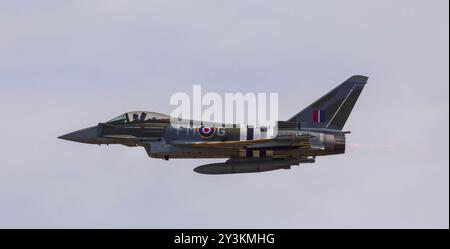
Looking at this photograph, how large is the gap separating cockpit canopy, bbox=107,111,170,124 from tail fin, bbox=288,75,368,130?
656cm

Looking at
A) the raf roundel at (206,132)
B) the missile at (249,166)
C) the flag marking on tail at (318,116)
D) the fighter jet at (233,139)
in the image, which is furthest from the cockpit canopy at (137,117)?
the flag marking on tail at (318,116)

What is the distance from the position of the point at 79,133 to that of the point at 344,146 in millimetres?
13083

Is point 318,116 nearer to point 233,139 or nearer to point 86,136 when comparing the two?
point 233,139

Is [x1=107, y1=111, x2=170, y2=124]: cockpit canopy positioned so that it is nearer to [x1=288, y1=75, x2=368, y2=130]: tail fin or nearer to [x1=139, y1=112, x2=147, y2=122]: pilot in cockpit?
[x1=139, y1=112, x2=147, y2=122]: pilot in cockpit

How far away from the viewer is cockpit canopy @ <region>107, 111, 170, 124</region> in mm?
62188

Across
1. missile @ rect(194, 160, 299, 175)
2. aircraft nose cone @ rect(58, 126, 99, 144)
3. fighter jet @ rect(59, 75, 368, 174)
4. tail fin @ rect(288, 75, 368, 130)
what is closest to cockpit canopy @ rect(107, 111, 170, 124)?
fighter jet @ rect(59, 75, 368, 174)

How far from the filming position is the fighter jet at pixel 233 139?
6103 cm

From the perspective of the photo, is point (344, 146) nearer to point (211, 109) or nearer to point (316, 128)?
point (316, 128)

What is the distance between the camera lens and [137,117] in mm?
62312

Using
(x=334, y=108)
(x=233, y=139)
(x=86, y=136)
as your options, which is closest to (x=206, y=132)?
(x=233, y=139)

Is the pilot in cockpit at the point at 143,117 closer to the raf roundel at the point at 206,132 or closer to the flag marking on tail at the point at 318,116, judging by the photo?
the raf roundel at the point at 206,132

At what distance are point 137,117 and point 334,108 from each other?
32.7ft
